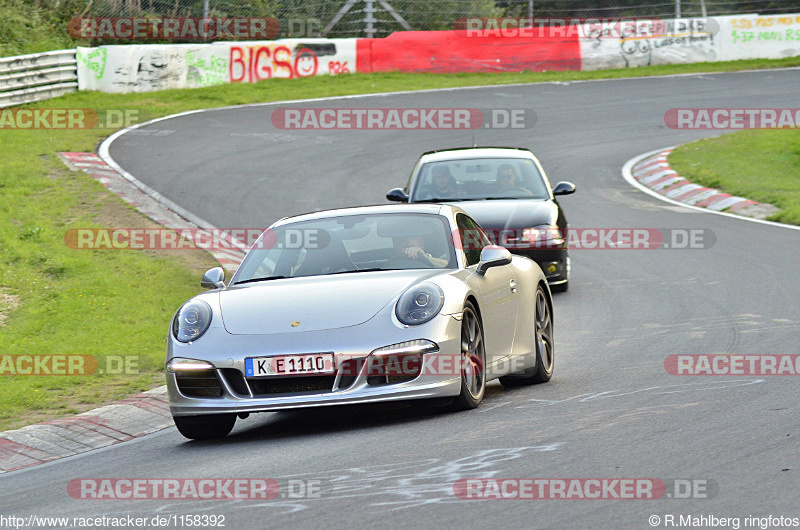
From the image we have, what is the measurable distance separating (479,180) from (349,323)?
23.9 feet

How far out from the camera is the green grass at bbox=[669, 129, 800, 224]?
18639 millimetres

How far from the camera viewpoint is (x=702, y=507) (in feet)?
15.4

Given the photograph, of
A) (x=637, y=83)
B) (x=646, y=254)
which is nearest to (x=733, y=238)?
(x=646, y=254)

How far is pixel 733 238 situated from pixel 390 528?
12.0 metres

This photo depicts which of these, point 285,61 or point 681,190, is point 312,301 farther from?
point 285,61

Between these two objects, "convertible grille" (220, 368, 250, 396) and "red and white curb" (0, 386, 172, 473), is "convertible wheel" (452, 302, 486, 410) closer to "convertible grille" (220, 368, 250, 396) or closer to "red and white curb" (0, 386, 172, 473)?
"convertible grille" (220, 368, 250, 396)

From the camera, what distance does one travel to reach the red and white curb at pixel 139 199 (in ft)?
46.6

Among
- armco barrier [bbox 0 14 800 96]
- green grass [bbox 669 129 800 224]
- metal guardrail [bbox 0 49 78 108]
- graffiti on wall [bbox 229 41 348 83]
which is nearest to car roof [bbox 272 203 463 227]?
green grass [bbox 669 129 800 224]

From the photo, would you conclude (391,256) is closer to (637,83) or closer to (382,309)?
(382,309)

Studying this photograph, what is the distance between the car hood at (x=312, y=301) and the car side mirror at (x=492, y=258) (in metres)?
0.33

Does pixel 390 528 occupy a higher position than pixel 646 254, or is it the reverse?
pixel 390 528

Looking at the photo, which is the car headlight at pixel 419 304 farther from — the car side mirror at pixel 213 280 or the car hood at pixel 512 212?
the car hood at pixel 512 212

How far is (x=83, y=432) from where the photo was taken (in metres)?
7.70

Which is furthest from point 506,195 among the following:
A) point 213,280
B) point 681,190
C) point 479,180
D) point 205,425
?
point 681,190
